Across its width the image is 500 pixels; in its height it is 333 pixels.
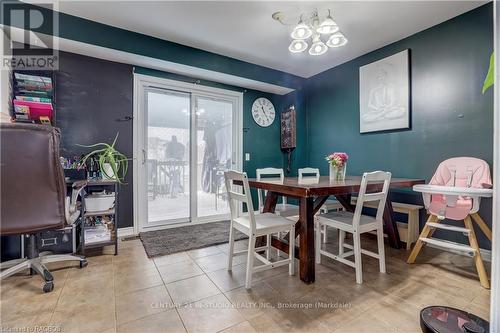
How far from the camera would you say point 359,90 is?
337cm

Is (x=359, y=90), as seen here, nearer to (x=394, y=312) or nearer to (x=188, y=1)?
(x=188, y=1)

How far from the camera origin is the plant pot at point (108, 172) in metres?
2.55

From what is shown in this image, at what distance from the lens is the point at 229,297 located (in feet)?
5.35

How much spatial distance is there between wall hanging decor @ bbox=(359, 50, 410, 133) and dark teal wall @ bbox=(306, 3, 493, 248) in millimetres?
81

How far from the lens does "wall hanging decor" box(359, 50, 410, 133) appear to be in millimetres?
2848

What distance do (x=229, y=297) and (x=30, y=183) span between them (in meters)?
1.67

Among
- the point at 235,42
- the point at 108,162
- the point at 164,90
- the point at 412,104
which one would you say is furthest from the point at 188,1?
the point at 412,104

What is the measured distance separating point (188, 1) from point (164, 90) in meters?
1.40

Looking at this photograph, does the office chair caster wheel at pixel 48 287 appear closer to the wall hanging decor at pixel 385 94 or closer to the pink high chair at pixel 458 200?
the pink high chair at pixel 458 200

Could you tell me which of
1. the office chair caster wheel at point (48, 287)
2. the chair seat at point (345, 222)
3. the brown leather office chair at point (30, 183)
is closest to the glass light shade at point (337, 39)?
the chair seat at point (345, 222)

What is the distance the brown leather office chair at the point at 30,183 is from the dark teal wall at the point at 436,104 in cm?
357

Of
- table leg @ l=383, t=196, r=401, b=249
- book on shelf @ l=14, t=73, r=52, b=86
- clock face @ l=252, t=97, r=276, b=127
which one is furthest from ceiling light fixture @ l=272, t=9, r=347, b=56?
book on shelf @ l=14, t=73, r=52, b=86

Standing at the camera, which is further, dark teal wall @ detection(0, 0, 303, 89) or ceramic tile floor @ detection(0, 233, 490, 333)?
dark teal wall @ detection(0, 0, 303, 89)

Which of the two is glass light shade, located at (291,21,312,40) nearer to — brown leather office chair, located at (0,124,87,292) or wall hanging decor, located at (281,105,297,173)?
wall hanging decor, located at (281,105,297,173)
